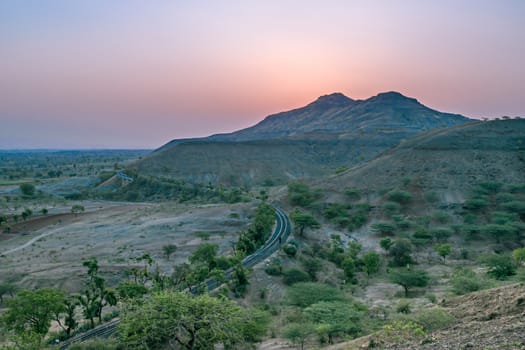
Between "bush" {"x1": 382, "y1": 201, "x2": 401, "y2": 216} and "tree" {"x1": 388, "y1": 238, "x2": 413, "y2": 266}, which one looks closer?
"tree" {"x1": 388, "y1": 238, "x2": 413, "y2": 266}

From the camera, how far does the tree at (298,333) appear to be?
76.5 ft

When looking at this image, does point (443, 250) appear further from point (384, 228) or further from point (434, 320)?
point (434, 320)

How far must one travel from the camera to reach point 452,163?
80.2 m

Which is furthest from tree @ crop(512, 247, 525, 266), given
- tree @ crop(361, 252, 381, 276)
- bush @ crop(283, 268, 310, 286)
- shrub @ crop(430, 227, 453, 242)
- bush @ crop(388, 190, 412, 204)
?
bush @ crop(388, 190, 412, 204)

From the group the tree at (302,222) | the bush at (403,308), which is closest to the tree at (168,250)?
the tree at (302,222)

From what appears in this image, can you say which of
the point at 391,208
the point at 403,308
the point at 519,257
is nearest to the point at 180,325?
the point at 403,308

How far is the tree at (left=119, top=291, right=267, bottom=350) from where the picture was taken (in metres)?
21.4

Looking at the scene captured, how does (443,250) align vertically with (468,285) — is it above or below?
below

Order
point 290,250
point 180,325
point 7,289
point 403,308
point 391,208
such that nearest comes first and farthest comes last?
point 180,325, point 403,308, point 7,289, point 290,250, point 391,208

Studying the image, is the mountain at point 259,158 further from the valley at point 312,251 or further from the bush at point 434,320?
the bush at point 434,320

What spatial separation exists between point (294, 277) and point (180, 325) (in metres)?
20.2

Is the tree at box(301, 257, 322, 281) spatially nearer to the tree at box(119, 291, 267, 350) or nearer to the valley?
the valley

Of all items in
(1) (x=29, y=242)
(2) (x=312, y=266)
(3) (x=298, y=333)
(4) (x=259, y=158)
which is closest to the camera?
(3) (x=298, y=333)

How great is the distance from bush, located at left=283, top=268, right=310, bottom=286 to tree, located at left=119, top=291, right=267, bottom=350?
1750 centimetres
